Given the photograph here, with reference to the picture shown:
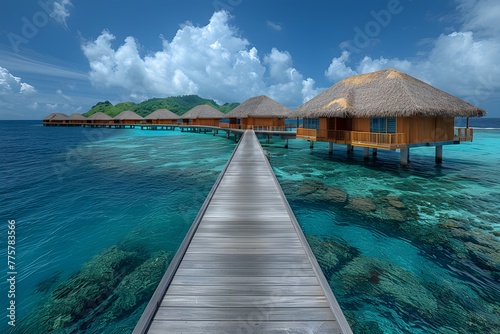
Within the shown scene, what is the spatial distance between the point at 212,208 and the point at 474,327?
19.2ft

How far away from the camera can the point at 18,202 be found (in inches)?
496

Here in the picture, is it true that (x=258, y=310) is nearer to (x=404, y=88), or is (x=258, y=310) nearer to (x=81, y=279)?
(x=81, y=279)

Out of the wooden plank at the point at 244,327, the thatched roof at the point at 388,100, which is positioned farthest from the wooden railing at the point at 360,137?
the wooden plank at the point at 244,327

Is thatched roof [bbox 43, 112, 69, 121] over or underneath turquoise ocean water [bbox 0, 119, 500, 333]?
over

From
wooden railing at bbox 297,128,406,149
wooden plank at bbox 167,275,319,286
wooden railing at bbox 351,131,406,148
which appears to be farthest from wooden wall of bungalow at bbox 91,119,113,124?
wooden plank at bbox 167,275,319,286

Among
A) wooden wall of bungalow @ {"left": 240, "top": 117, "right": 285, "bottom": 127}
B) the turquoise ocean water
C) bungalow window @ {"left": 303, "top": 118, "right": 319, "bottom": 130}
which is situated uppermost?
wooden wall of bungalow @ {"left": 240, "top": 117, "right": 285, "bottom": 127}

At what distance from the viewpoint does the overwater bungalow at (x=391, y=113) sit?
15.6 meters

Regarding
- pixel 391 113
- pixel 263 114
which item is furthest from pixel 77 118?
pixel 391 113

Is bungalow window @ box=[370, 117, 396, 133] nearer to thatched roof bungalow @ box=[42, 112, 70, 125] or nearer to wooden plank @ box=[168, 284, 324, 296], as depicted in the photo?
wooden plank @ box=[168, 284, 324, 296]

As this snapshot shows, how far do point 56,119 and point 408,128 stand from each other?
10047cm

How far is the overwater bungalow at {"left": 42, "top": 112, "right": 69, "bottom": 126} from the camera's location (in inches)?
3164

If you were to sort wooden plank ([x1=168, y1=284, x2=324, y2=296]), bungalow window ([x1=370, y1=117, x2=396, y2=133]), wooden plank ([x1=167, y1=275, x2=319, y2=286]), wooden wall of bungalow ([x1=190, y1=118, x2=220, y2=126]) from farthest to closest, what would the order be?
wooden wall of bungalow ([x1=190, y1=118, x2=220, y2=126])
bungalow window ([x1=370, y1=117, x2=396, y2=133])
wooden plank ([x1=167, y1=275, x2=319, y2=286])
wooden plank ([x1=168, y1=284, x2=324, y2=296])

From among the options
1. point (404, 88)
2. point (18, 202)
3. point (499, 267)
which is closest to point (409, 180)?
point (404, 88)

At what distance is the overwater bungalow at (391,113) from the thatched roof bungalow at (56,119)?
87.3 metres
